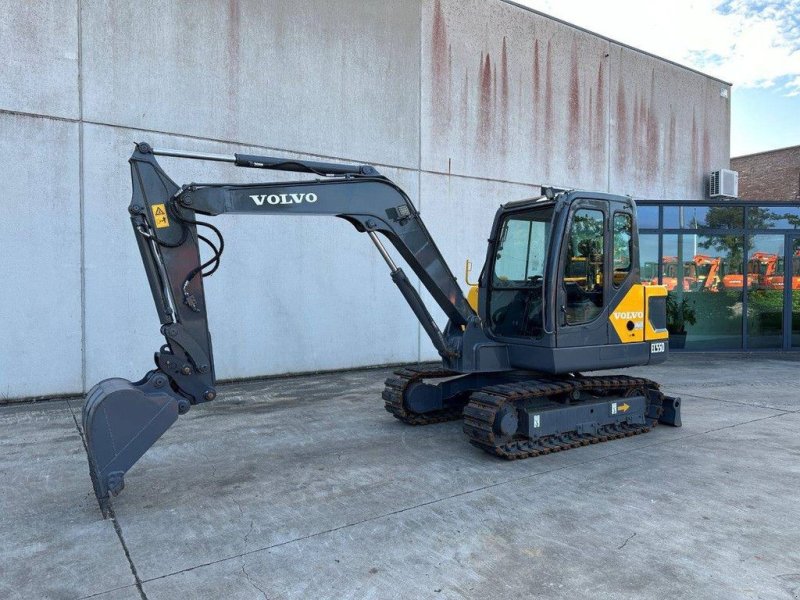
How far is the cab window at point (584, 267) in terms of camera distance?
565 cm

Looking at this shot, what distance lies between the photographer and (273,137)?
9469mm

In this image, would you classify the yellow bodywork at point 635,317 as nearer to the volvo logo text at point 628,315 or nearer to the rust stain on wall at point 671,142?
the volvo logo text at point 628,315

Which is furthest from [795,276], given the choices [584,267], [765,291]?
[584,267]

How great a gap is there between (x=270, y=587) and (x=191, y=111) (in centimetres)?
765

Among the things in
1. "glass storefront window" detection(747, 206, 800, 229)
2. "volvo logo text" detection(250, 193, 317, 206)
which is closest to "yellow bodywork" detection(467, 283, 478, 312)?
"volvo logo text" detection(250, 193, 317, 206)

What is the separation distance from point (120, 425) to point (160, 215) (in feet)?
5.11

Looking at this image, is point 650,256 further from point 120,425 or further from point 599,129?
point 120,425

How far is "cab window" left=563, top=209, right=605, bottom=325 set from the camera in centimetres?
565

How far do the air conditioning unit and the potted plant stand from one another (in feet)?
15.8

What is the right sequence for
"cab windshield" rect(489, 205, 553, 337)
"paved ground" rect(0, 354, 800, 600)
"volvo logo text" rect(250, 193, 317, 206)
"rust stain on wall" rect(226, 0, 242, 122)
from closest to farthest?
"paved ground" rect(0, 354, 800, 600), "volvo logo text" rect(250, 193, 317, 206), "cab windshield" rect(489, 205, 553, 337), "rust stain on wall" rect(226, 0, 242, 122)

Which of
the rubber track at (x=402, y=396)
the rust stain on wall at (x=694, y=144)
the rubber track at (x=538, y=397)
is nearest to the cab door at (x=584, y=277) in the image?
the rubber track at (x=538, y=397)

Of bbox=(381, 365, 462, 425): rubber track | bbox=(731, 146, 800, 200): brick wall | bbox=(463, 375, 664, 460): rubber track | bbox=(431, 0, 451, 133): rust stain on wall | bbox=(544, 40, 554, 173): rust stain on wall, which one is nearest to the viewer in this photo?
bbox=(463, 375, 664, 460): rubber track

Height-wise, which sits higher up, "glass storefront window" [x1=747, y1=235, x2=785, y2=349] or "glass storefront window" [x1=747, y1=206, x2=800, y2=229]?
"glass storefront window" [x1=747, y1=206, x2=800, y2=229]

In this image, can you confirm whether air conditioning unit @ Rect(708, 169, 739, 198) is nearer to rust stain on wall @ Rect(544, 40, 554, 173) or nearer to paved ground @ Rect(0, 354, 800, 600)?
rust stain on wall @ Rect(544, 40, 554, 173)
